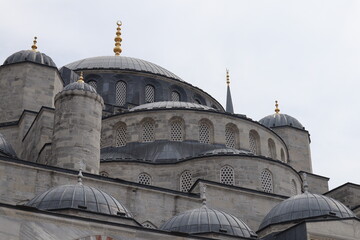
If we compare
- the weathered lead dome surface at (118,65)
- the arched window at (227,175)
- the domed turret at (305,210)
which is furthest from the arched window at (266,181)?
the weathered lead dome surface at (118,65)

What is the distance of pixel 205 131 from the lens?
27656 mm

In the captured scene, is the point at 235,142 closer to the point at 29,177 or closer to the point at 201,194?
the point at 201,194

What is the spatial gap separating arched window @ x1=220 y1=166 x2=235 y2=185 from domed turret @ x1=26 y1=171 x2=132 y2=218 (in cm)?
696

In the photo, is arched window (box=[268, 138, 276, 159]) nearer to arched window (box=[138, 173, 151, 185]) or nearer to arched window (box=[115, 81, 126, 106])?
arched window (box=[138, 173, 151, 185])

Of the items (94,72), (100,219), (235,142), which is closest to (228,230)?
(100,219)

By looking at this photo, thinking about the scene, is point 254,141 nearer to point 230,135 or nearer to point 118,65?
point 230,135

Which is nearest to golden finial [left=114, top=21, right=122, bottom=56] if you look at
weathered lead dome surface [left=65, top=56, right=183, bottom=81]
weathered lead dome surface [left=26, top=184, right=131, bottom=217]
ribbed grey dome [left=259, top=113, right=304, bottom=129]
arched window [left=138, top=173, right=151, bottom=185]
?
weathered lead dome surface [left=65, top=56, right=183, bottom=81]

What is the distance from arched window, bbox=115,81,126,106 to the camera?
33.6m

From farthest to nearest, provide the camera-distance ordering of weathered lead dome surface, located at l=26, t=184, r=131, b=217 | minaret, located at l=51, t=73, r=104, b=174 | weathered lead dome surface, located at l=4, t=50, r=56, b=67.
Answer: weathered lead dome surface, located at l=4, t=50, r=56, b=67 → minaret, located at l=51, t=73, r=104, b=174 → weathered lead dome surface, located at l=26, t=184, r=131, b=217

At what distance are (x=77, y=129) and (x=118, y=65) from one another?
1339cm

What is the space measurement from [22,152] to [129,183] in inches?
236

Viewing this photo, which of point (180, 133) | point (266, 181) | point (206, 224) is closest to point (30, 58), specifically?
point (180, 133)

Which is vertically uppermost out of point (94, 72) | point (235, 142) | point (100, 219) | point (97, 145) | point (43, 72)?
point (94, 72)

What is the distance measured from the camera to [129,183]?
72.6 feet
